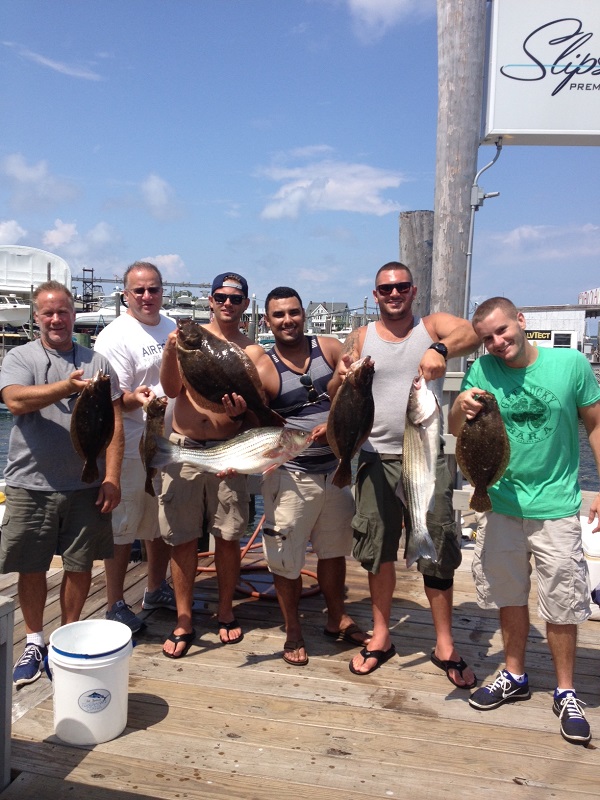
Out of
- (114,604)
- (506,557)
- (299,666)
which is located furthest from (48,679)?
(506,557)

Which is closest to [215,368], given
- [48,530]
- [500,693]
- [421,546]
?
[48,530]

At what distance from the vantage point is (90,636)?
338cm

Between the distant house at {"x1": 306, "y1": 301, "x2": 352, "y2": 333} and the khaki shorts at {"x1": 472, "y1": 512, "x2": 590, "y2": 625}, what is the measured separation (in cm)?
4148

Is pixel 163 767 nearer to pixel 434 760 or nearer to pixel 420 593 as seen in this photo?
pixel 434 760

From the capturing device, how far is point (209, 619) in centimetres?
464

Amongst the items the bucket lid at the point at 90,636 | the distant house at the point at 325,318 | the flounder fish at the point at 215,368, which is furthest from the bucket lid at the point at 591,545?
the distant house at the point at 325,318

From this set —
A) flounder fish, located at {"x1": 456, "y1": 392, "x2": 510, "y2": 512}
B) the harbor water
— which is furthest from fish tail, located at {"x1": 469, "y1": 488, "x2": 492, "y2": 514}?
the harbor water

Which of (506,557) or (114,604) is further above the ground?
(506,557)

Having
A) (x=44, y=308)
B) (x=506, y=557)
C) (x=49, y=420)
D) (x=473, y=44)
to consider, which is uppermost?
(x=473, y=44)

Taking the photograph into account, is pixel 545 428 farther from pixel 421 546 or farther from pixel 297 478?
pixel 297 478

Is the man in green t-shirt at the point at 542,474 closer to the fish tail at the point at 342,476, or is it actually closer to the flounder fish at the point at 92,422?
the fish tail at the point at 342,476

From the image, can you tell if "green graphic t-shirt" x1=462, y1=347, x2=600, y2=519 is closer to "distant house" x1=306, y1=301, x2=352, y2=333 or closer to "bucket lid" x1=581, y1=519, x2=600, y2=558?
"bucket lid" x1=581, y1=519, x2=600, y2=558

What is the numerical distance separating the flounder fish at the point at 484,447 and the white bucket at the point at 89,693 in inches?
78.2

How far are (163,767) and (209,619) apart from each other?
5.72 ft
